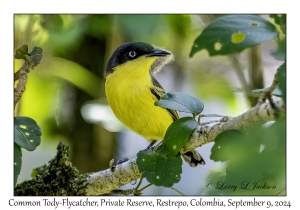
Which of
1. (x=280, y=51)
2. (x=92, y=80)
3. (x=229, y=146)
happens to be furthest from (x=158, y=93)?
(x=280, y=51)

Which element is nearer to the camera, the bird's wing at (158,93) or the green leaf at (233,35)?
the green leaf at (233,35)

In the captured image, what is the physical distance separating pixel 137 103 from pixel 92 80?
37.2 inches

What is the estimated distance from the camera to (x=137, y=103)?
2789mm

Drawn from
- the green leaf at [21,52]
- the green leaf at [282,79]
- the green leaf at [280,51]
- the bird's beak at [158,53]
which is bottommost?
the green leaf at [282,79]

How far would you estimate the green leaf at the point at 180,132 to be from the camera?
185cm

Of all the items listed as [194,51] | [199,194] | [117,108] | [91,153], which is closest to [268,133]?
[194,51]

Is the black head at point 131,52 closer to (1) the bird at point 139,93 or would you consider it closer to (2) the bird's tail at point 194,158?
(1) the bird at point 139,93

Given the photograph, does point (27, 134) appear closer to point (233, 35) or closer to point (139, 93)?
point (139, 93)

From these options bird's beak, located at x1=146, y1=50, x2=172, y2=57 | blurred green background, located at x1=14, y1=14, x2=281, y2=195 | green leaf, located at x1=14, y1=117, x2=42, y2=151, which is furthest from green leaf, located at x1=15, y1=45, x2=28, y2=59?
bird's beak, located at x1=146, y1=50, x2=172, y2=57

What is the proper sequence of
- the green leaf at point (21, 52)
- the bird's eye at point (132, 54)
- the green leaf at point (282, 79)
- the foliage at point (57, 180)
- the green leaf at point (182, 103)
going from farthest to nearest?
the bird's eye at point (132, 54) < the foliage at point (57, 180) < the green leaf at point (21, 52) < the green leaf at point (182, 103) < the green leaf at point (282, 79)

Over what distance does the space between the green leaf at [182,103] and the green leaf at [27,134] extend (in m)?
0.64

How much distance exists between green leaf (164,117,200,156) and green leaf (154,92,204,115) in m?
0.06

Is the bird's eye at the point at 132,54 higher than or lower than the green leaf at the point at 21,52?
higher

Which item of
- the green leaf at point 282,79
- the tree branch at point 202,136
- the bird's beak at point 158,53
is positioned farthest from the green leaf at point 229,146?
the bird's beak at point 158,53
